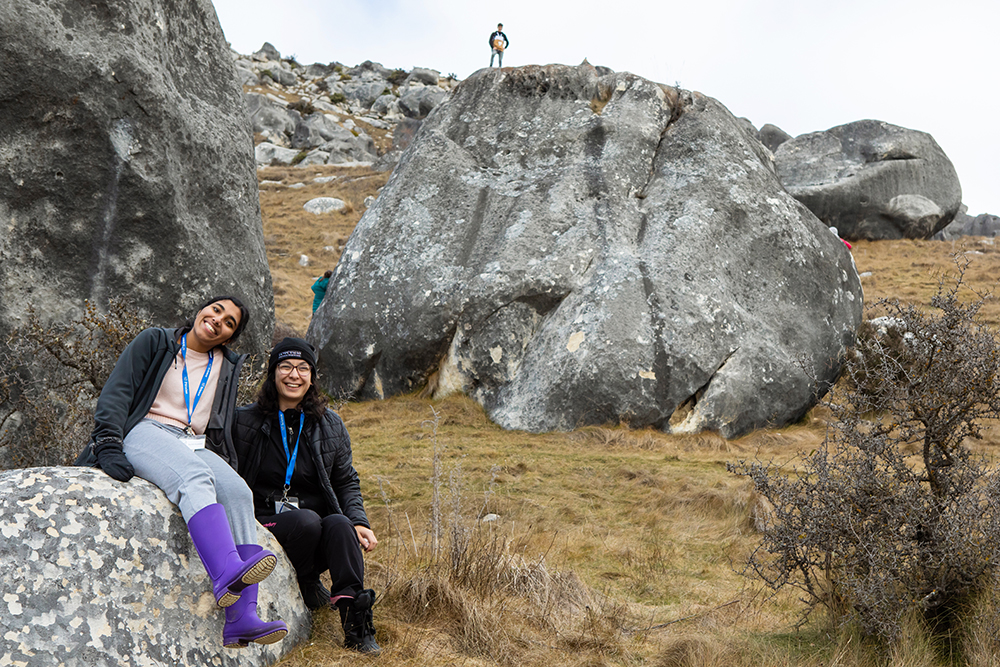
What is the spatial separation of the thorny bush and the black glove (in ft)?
9.37

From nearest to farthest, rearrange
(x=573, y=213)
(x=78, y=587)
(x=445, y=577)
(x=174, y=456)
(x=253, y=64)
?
(x=78, y=587)
(x=174, y=456)
(x=445, y=577)
(x=573, y=213)
(x=253, y=64)

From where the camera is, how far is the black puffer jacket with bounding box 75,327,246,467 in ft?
11.5

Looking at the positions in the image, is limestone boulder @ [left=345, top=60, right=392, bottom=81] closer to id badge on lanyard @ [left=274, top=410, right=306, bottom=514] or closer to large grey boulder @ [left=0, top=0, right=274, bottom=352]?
large grey boulder @ [left=0, top=0, right=274, bottom=352]

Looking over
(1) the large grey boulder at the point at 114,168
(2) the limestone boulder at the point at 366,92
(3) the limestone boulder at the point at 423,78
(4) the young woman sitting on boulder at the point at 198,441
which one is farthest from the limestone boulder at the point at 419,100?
(4) the young woman sitting on boulder at the point at 198,441

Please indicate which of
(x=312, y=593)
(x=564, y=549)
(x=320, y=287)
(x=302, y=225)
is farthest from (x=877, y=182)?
(x=312, y=593)

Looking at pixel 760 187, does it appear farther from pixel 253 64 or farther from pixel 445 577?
pixel 253 64

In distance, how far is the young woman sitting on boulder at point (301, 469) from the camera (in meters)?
3.95

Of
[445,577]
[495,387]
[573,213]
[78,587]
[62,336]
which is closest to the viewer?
[78,587]

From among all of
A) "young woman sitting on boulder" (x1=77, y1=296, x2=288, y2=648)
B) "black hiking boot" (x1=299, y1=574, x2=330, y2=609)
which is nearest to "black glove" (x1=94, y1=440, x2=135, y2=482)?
"young woman sitting on boulder" (x1=77, y1=296, x2=288, y2=648)

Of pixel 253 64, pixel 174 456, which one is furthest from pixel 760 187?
pixel 253 64

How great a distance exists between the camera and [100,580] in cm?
305

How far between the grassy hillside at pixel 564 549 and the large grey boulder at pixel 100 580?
567 millimetres

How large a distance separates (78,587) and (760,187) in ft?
33.0

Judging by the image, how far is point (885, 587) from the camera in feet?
11.7
